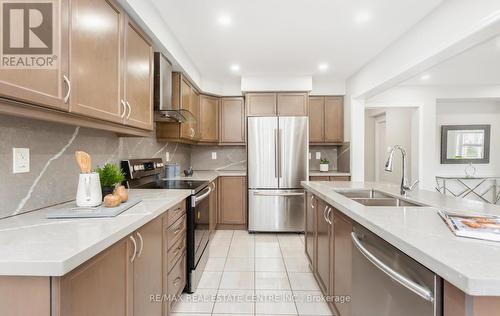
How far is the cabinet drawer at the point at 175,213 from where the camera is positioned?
1575mm

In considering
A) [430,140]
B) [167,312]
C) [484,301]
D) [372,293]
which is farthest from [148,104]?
[430,140]

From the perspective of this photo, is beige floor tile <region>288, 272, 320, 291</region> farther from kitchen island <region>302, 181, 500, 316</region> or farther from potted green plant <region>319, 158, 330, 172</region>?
potted green plant <region>319, 158, 330, 172</region>

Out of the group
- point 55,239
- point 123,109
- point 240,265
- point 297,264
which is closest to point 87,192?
point 55,239

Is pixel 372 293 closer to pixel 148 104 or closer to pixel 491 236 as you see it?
pixel 491 236

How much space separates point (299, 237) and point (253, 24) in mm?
2819

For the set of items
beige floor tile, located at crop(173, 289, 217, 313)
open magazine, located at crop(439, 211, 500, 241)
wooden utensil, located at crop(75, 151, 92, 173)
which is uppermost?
wooden utensil, located at crop(75, 151, 92, 173)

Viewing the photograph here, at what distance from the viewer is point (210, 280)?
226 centimetres

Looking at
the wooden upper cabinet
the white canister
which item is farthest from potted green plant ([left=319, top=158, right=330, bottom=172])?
the white canister

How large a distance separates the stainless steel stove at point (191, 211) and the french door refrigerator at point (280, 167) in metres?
1.27

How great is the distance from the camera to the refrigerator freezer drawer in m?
3.58

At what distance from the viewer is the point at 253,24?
231 centimetres

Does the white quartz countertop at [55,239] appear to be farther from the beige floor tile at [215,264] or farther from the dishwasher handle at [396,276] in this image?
the beige floor tile at [215,264]

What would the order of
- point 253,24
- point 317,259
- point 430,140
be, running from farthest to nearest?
point 430,140
point 253,24
point 317,259

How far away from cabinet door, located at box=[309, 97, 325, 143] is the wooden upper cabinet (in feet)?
5.32
